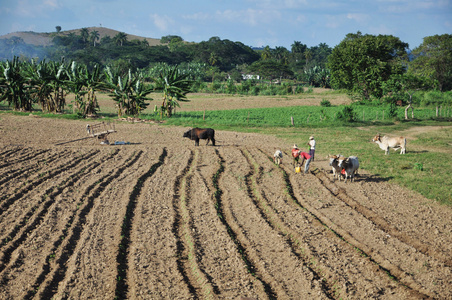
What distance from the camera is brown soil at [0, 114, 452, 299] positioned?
30.3 feet

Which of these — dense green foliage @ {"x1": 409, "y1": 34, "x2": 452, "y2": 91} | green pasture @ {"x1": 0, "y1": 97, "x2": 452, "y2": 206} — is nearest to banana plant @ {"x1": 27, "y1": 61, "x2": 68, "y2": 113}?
green pasture @ {"x1": 0, "y1": 97, "x2": 452, "y2": 206}

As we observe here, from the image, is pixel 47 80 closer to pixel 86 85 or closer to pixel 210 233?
pixel 86 85

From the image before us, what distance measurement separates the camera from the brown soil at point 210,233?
9.23 m

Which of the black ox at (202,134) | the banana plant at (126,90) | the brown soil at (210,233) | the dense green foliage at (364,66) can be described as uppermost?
the dense green foliage at (364,66)

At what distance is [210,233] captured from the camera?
39.0 ft

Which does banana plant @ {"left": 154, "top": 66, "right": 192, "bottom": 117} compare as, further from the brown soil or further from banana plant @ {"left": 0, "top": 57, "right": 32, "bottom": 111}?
the brown soil

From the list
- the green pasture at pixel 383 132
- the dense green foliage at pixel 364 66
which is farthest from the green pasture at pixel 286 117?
the dense green foliage at pixel 364 66

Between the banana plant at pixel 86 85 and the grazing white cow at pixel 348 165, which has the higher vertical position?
the banana plant at pixel 86 85

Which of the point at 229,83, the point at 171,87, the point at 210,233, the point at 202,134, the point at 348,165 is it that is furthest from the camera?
the point at 229,83

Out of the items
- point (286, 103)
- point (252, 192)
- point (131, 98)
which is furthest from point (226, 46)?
point (252, 192)

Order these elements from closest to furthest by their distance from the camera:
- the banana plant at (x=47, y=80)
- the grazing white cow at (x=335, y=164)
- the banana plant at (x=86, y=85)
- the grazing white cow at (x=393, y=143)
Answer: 1. the grazing white cow at (x=335, y=164)
2. the grazing white cow at (x=393, y=143)
3. the banana plant at (x=86, y=85)
4. the banana plant at (x=47, y=80)

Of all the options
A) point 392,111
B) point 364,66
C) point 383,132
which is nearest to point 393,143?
point 383,132

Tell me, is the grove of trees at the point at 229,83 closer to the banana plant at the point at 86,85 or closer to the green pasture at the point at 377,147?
the banana plant at the point at 86,85

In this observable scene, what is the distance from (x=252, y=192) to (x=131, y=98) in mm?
24397
